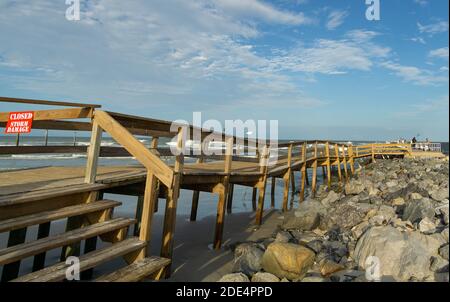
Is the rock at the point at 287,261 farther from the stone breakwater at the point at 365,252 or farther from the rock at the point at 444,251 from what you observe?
the rock at the point at 444,251

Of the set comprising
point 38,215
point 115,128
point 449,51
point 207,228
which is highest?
point 449,51

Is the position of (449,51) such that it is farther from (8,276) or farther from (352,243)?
(8,276)

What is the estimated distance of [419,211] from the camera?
5527 mm

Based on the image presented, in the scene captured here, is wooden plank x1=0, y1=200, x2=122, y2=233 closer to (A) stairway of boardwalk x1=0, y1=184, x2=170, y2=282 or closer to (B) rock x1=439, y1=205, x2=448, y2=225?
(A) stairway of boardwalk x1=0, y1=184, x2=170, y2=282

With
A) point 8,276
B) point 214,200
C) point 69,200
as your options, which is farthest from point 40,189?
point 214,200

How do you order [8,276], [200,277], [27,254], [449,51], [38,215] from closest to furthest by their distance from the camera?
[449,51] < [27,254] < [38,215] < [8,276] < [200,277]

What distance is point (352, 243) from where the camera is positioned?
5.28 m

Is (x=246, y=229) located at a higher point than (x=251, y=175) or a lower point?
lower

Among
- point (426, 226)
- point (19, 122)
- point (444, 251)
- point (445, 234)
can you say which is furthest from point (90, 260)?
point (426, 226)

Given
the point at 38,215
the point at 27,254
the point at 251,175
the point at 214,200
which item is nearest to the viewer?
the point at 27,254

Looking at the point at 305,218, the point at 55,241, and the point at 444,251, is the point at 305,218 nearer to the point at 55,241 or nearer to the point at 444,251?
the point at 444,251

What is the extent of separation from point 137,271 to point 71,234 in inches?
31.5

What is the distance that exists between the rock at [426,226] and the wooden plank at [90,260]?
13.0ft
